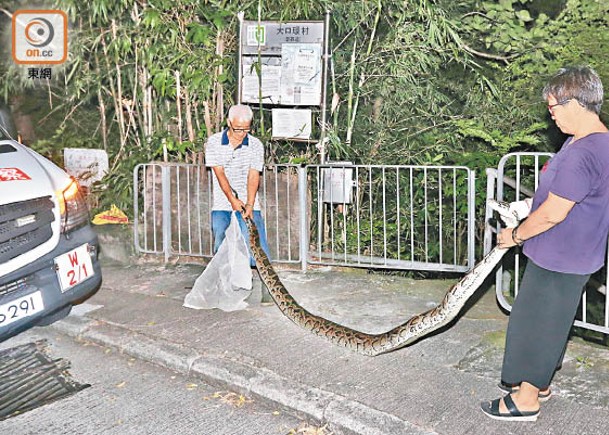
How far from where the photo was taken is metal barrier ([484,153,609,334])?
4899mm

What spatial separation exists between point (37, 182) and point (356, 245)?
146 inches

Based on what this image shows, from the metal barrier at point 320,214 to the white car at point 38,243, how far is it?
7.93ft

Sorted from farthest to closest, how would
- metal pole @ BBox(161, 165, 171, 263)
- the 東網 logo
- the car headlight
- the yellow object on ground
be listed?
the 東網 logo, the yellow object on ground, metal pole @ BBox(161, 165, 171, 263), the car headlight

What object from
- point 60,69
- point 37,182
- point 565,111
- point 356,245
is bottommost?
point 356,245

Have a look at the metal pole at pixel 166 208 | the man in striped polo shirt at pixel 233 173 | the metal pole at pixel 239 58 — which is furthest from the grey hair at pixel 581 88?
the metal pole at pixel 166 208

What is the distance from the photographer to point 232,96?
784 centimetres

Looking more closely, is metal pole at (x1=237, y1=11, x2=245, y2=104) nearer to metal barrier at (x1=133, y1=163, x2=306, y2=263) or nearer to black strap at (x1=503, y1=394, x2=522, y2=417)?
metal barrier at (x1=133, y1=163, x2=306, y2=263)

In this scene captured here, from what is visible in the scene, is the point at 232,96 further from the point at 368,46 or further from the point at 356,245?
the point at 356,245

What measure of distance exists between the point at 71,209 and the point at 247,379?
71.8 inches

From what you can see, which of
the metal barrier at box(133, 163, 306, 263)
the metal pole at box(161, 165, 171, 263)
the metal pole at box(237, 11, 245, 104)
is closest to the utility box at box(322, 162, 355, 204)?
the metal barrier at box(133, 163, 306, 263)

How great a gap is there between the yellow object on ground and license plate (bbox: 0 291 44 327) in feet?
12.0

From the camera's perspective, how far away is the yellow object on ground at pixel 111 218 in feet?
26.9

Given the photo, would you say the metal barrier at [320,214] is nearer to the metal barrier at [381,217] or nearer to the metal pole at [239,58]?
the metal barrier at [381,217]

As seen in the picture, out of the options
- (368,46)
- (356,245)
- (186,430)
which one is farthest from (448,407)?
(368,46)
